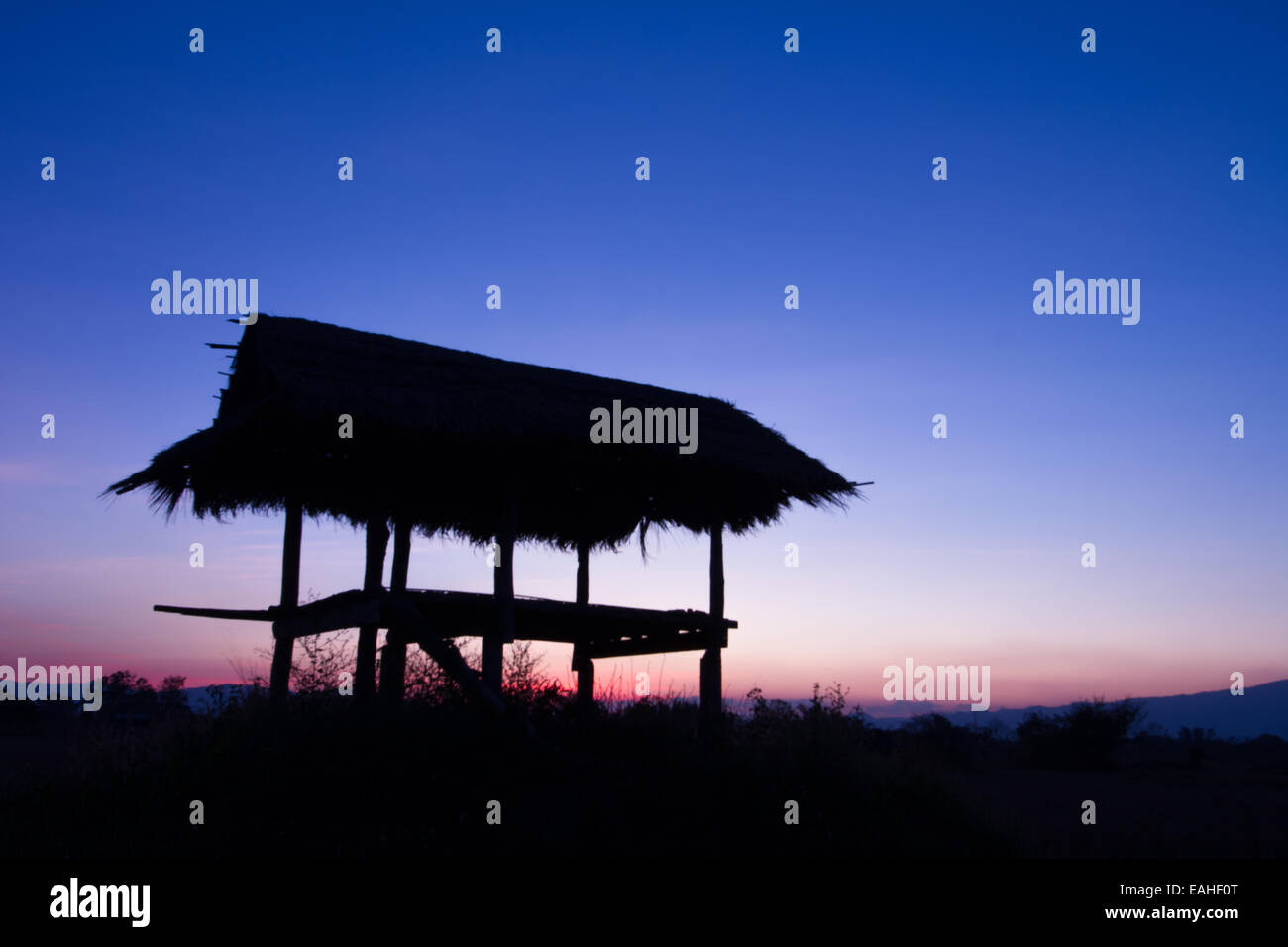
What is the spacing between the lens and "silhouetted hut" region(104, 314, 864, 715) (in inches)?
401

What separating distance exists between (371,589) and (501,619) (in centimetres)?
146

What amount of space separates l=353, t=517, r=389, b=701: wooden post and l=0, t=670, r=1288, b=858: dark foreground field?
4.36ft

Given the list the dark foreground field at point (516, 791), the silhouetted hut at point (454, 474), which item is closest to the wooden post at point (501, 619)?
the silhouetted hut at point (454, 474)

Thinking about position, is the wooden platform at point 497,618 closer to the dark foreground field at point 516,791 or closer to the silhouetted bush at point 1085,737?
the dark foreground field at point 516,791

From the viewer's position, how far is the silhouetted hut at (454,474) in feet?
33.4

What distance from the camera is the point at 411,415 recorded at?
10141mm

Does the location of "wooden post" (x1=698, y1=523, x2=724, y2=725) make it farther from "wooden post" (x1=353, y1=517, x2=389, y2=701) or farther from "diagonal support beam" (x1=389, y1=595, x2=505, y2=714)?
"wooden post" (x1=353, y1=517, x2=389, y2=701)

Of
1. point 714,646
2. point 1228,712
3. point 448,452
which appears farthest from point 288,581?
point 1228,712

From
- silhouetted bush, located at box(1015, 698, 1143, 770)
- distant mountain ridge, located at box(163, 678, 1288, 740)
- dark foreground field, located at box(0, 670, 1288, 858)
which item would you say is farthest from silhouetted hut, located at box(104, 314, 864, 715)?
distant mountain ridge, located at box(163, 678, 1288, 740)

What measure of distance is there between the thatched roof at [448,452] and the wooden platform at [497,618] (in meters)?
1.26
